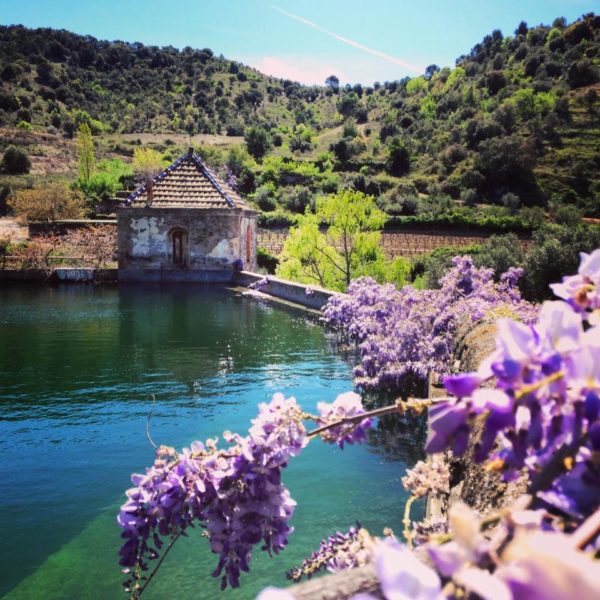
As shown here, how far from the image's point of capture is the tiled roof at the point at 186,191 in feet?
75.5

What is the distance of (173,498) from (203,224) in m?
21.6

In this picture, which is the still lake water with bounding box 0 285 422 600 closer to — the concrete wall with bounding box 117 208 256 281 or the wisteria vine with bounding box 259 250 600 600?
the wisteria vine with bounding box 259 250 600 600

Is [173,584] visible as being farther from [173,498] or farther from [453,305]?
[453,305]

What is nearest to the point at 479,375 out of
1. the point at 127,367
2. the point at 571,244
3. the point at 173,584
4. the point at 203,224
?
the point at 173,584

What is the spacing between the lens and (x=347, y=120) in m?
104

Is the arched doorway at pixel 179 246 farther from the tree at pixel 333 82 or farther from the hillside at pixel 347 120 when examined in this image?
the tree at pixel 333 82

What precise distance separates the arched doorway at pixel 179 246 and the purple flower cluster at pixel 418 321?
1555cm

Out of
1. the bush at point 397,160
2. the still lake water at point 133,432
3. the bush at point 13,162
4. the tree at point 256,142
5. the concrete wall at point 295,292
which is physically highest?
the tree at point 256,142

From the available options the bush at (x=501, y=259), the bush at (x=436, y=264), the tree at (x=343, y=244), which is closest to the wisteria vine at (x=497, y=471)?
the bush at (x=436, y=264)

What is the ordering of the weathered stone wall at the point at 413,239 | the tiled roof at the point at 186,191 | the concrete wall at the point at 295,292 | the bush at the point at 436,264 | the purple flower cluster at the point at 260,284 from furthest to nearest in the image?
the weathered stone wall at the point at 413,239 < the tiled roof at the point at 186,191 < the purple flower cluster at the point at 260,284 < the bush at the point at 436,264 < the concrete wall at the point at 295,292

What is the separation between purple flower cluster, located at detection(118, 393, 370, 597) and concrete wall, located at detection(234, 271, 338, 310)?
1137 centimetres

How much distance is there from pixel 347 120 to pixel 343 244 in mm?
90246

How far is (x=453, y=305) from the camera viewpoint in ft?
24.1

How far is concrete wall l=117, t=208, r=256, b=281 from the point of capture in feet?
74.6
